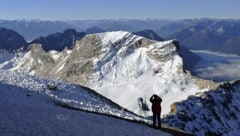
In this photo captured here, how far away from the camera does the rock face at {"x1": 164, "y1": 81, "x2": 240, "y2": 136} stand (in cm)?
14050

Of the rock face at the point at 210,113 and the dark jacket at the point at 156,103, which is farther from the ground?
the dark jacket at the point at 156,103

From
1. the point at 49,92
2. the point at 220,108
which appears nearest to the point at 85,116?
the point at 49,92

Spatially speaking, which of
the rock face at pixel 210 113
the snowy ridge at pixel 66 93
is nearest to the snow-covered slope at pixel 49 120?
the snowy ridge at pixel 66 93

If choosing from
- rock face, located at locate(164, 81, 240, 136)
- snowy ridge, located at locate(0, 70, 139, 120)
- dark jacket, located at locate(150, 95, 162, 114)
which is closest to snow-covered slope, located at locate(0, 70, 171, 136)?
snowy ridge, located at locate(0, 70, 139, 120)

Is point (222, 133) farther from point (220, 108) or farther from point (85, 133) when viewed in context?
point (85, 133)

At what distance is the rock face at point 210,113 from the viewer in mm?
140500

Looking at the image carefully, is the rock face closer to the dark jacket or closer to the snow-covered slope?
the snow-covered slope

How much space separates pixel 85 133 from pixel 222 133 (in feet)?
401

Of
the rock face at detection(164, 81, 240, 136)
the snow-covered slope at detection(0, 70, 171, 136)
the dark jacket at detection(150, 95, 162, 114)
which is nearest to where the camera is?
the snow-covered slope at detection(0, 70, 171, 136)

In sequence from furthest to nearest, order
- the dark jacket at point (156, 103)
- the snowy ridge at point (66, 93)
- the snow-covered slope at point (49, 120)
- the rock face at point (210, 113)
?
the rock face at point (210, 113) → the snowy ridge at point (66, 93) → the dark jacket at point (156, 103) → the snow-covered slope at point (49, 120)

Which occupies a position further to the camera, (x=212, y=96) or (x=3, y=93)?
(x=212, y=96)

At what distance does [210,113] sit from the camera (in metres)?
166

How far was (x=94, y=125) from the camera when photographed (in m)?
37.5

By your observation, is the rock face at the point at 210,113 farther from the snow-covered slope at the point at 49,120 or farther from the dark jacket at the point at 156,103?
the dark jacket at the point at 156,103
